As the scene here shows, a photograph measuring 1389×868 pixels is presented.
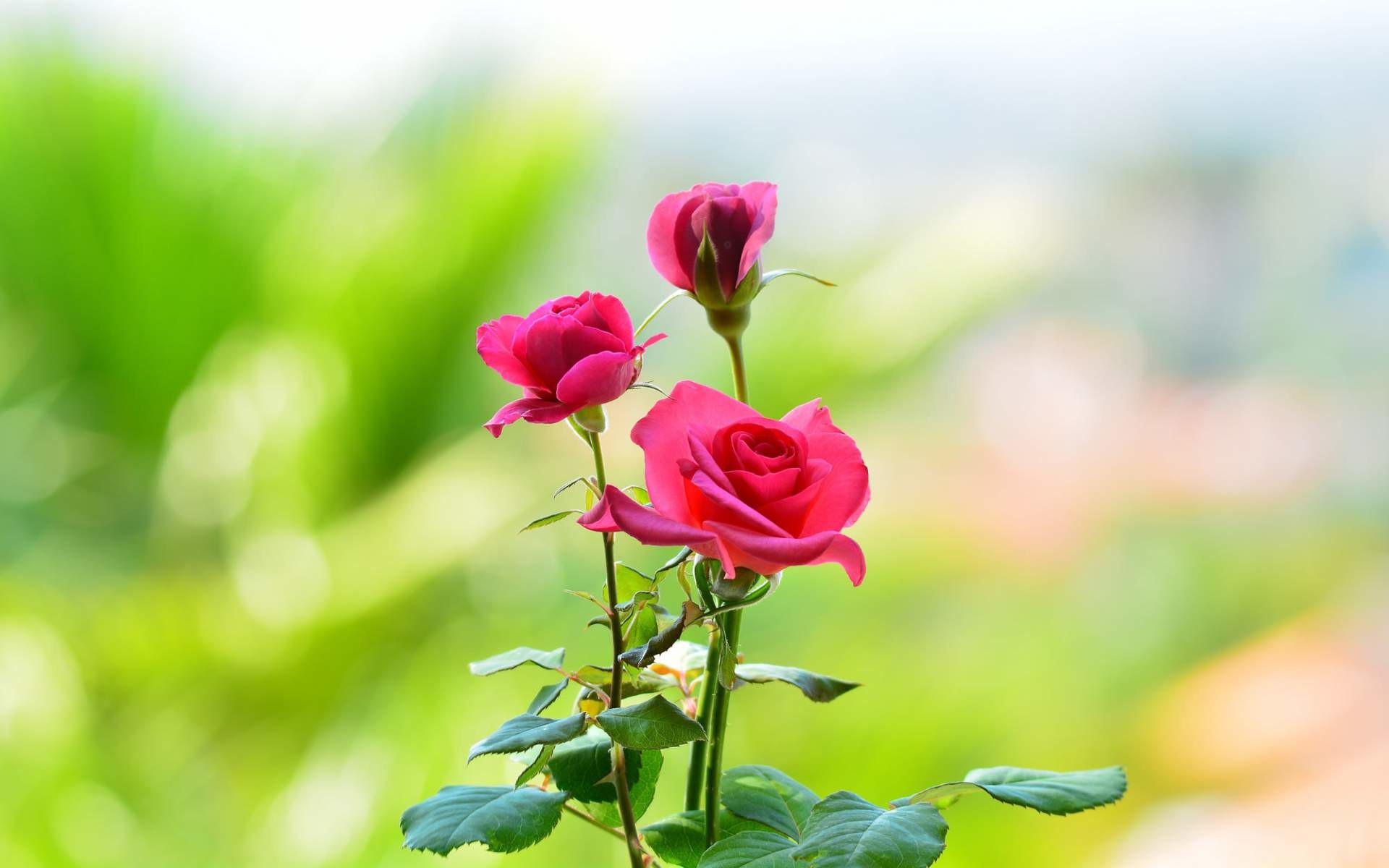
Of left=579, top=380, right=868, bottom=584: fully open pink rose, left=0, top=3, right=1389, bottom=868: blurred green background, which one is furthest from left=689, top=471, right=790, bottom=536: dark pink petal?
left=0, top=3, right=1389, bottom=868: blurred green background

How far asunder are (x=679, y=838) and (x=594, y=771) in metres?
0.03

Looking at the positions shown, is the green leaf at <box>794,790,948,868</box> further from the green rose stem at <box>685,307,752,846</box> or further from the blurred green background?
the blurred green background

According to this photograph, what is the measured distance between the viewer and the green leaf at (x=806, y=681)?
0.27 meters

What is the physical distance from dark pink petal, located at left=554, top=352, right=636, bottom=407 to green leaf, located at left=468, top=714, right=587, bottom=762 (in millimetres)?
67

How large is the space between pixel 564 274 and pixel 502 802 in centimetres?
125

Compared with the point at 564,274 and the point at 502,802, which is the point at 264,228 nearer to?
the point at 564,274

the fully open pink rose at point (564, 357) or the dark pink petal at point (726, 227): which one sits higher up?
the dark pink petal at point (726, 227)

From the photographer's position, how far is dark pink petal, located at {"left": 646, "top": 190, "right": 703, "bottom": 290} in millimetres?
275

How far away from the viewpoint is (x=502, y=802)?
25 cm

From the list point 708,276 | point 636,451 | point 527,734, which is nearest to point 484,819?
point 527,734

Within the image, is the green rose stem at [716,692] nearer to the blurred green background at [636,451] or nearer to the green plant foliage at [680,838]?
the green plant foliage at [680,838]

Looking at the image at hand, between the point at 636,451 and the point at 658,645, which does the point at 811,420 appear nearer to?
the point at 658,645

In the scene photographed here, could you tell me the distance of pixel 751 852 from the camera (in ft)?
A: 0.77

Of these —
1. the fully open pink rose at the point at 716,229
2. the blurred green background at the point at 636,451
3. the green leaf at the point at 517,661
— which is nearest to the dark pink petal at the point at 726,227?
the fully open pink rose at the point at 716,229
